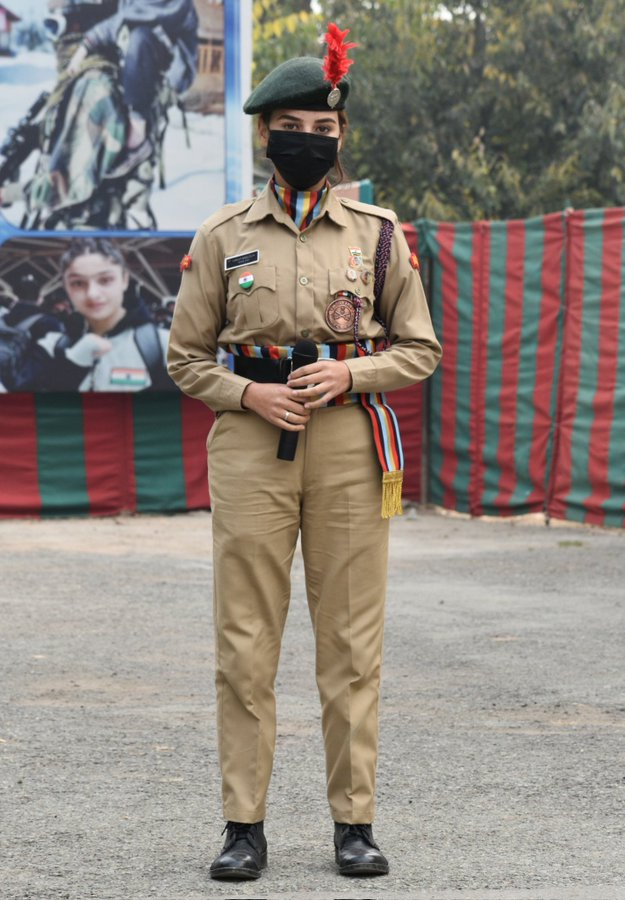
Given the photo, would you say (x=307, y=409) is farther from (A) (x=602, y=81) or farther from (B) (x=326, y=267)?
(A) (x=602, y=81)

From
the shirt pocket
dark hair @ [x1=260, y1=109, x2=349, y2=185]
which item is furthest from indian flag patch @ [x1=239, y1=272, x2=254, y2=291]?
dark hair @ [x1=260, y1=109, x2=349, y2=185]

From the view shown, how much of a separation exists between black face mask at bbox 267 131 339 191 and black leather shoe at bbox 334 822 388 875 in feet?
5.42

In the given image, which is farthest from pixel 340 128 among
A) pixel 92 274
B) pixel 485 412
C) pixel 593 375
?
pixel 92 274

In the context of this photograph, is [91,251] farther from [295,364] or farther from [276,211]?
[295,364]

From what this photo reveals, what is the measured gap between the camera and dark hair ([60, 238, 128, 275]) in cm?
1252

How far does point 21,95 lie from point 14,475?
2847 millimetres

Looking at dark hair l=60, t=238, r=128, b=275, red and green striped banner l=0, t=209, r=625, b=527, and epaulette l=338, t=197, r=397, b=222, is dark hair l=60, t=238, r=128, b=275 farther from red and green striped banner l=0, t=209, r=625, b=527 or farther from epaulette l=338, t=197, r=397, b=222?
epaulette l=338, t=197, r=397, b=222

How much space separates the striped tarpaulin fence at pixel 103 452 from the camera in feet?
41.7

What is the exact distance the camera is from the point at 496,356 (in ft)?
40.6

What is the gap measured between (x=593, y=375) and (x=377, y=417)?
761 cm

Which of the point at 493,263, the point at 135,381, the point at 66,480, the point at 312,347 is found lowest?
the point at 66,480

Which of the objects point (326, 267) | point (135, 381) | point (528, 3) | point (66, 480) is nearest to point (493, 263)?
point (135, 381)

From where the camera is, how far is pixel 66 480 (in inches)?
504

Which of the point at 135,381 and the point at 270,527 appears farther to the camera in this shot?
the point at 135,381
